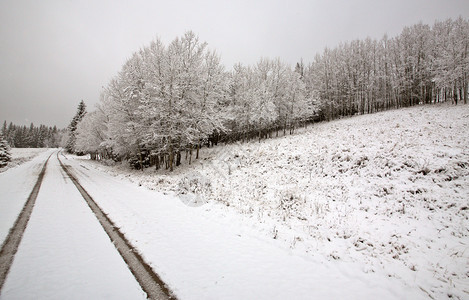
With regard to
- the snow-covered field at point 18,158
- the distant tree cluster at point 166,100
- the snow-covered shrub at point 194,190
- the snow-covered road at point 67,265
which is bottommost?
the snow-covered road at point 67,265

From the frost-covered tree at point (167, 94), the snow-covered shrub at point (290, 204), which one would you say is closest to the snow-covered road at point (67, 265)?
the snow-covered shrub at point (290, 204)

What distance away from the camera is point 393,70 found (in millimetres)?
44531

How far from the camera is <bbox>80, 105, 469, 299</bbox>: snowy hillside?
6035 millimetres

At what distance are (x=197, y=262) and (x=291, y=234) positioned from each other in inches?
148

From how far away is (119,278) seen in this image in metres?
4.60

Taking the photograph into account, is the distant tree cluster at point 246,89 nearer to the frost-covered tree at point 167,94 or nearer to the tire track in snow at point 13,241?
the frost-covered tree at point 167,94

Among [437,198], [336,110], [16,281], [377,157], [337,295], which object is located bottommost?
[337,295]

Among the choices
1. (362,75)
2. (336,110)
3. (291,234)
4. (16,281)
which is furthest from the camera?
(336,110)

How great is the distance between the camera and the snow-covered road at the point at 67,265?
4.12 meters

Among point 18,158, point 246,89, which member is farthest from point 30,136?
point 246,89

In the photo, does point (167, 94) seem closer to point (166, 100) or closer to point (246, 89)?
point (166, 100)

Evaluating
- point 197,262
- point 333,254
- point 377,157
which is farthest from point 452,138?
point 197,262

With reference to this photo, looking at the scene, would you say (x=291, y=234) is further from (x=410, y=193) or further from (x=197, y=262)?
(x=410, y=193)

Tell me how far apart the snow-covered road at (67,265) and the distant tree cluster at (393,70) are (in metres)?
49.6
